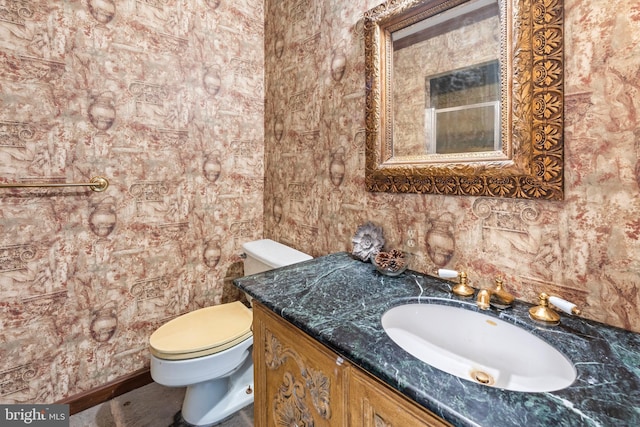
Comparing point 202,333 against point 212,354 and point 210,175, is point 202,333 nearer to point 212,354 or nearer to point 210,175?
point 212,354

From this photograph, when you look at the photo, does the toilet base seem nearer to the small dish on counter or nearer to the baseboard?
the baseboard

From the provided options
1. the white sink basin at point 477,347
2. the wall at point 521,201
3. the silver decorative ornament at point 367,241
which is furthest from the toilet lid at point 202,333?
the white sink basin at point 477,347

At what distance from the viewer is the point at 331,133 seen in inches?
59.6

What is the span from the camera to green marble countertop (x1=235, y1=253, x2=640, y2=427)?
0.49 m

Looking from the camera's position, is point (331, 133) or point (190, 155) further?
point (190, 155)

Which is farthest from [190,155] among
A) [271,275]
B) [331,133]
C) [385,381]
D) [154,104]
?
[385,381]

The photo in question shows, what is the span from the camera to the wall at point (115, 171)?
132cm

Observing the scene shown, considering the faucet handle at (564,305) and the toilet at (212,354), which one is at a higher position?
the faucet handle at (564,305)

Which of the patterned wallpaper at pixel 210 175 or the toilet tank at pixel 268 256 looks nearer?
the patterned wallpaper at pixel 210 175

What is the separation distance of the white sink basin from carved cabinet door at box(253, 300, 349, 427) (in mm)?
206

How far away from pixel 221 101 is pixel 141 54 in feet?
1.50

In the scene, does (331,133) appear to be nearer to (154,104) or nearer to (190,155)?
(190,155)

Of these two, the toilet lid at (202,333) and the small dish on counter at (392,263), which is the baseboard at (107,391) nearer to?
the toilet lid at (202,333)

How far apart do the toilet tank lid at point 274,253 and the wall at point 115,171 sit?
0.28m
